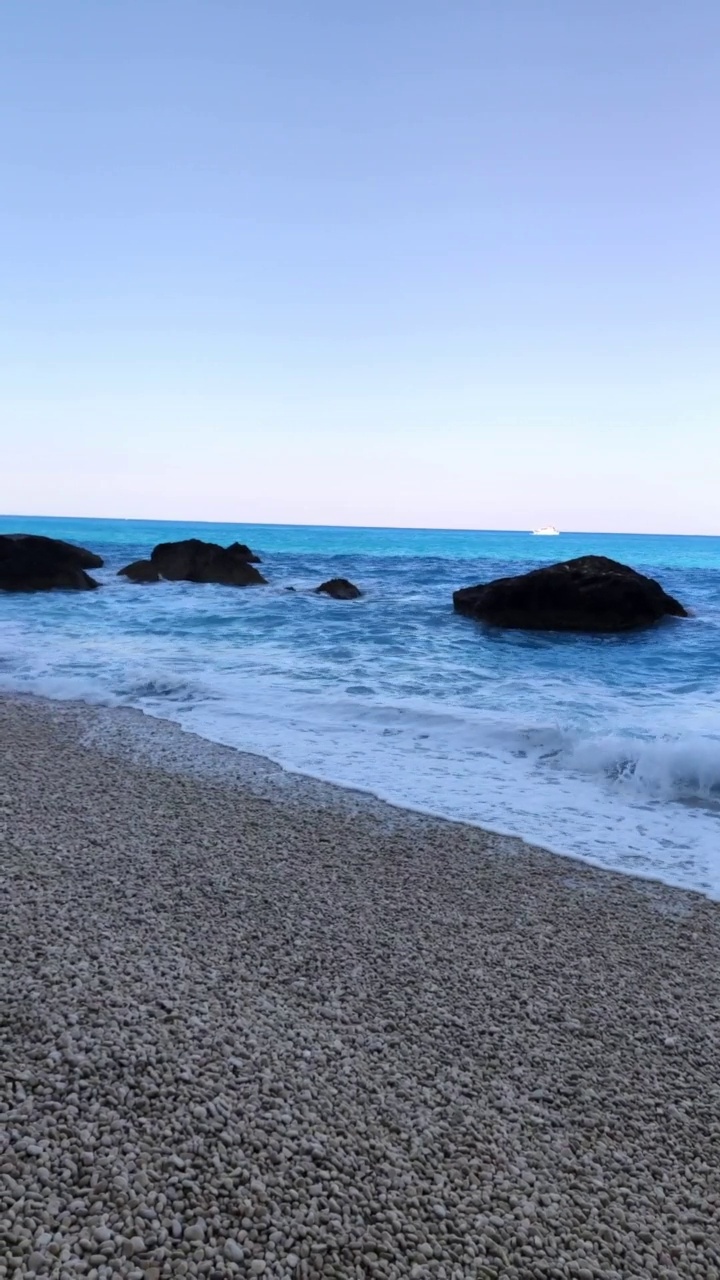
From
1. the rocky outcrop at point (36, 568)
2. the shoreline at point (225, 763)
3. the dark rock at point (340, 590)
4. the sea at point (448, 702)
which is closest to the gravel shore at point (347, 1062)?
the shoreline at point (225, 763)

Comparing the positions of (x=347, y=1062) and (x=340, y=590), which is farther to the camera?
(x=340, y=590)

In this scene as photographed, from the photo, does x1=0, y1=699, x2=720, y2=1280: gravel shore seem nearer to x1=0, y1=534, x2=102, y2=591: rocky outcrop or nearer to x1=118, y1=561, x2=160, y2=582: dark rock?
Result: x1=0, y1=534, x2=102, y2=591: rocky outcrop

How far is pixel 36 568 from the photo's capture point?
26.0 meters

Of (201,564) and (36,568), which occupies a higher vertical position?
(201,564)

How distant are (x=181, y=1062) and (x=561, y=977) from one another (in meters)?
2.00

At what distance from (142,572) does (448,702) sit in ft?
71.4

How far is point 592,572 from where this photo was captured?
20.6m

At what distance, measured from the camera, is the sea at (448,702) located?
699 centimetres

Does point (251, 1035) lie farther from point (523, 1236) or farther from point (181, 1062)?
point (523, 1236)

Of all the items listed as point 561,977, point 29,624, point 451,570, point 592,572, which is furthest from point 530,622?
point 451,570

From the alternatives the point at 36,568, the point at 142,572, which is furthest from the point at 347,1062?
the point at 142,572

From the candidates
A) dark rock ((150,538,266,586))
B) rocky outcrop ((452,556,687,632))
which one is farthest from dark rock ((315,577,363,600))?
rocky outcrop ((452,556,687,632))

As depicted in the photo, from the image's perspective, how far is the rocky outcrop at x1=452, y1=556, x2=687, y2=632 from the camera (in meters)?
19.8

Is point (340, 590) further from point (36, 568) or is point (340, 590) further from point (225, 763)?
point (225, 763)
